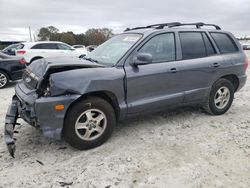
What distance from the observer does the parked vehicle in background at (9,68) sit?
848cm

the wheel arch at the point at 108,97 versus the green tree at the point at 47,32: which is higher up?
the green tree at the point at 47,32

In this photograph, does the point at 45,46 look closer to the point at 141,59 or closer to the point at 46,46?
the point at 46,46

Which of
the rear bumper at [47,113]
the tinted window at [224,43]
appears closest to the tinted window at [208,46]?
the tinted window at [224,43]

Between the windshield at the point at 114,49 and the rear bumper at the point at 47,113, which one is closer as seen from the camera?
the rear bumper at the point at 47,113

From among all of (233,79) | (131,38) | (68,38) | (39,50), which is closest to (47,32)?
(68,38)

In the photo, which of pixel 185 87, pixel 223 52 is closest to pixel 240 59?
pixel 223 52

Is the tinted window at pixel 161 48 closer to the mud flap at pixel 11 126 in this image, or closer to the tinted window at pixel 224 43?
the tinted window at pixel 224 43

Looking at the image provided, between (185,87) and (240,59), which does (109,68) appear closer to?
(185,87)

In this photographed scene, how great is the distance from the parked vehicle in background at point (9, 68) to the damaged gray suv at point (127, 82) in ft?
15.5

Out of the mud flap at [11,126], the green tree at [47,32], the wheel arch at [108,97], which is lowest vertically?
the mud flap at [11,126]

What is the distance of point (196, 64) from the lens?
468 centimetres

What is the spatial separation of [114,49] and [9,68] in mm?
5367

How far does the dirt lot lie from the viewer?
304cm

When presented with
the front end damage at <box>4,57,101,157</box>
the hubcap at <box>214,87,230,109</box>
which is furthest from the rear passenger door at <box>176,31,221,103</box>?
the front end damage at <box>4,57,101,157</box>
